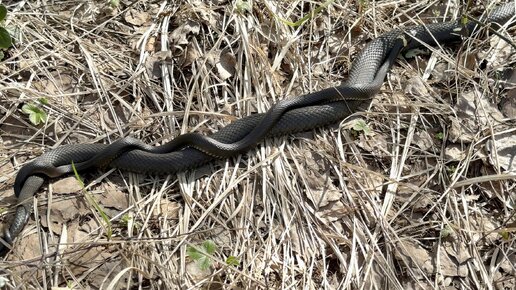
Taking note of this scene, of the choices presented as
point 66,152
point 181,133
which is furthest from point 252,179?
point 66,152

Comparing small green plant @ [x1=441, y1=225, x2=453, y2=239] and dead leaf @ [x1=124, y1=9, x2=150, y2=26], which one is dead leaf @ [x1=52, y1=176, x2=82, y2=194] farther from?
small green plant @ [x1=441, y1=225, x2=453, y2=239]

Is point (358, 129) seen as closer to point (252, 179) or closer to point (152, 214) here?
point (252, 179)

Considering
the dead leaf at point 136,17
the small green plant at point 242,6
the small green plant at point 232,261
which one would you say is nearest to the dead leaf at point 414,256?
the small green plant at point 232,261

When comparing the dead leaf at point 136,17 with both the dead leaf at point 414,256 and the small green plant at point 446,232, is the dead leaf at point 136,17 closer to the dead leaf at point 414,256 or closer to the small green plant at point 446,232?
the dead leaf at point 414,256

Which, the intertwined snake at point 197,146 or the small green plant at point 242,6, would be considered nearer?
the intertwined snake at point 197,146

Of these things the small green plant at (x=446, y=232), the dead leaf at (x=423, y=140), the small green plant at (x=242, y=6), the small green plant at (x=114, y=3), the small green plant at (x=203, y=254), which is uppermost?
the small green plant at (x=114, y=3)

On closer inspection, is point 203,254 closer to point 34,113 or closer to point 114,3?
point 34,113
